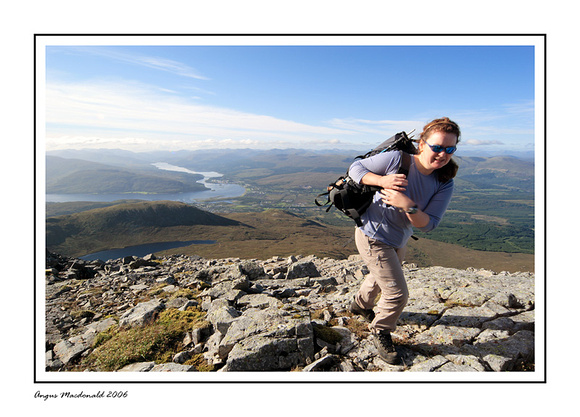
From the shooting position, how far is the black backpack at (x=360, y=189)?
14.3 feet

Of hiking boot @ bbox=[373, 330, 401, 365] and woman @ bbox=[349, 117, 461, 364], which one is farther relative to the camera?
hiking boot @ bbox=[373, 330, 401, 365]

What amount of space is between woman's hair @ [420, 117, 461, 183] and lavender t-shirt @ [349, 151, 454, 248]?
10cm

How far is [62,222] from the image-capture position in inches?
5615

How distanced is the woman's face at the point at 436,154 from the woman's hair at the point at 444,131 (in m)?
0.06

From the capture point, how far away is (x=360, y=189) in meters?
4.46

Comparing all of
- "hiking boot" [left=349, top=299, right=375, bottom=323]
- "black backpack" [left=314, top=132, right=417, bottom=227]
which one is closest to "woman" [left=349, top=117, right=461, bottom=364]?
"black backpack" [left=314, top=132, right=417, bottom=227]

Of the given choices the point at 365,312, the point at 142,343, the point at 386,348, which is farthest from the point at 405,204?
the point at 142,343

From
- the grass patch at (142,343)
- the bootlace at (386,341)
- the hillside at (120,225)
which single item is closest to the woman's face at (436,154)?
the bootlace at (386,341)

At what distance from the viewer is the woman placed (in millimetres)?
3955

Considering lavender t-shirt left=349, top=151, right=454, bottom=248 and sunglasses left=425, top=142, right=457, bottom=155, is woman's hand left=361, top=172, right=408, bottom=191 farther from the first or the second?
sunglasses left=425, top=142, right=457, bottom=155
